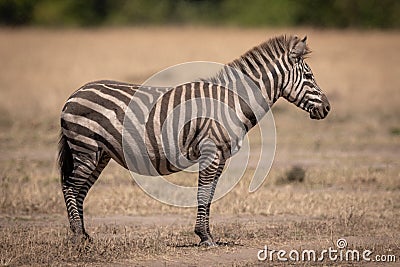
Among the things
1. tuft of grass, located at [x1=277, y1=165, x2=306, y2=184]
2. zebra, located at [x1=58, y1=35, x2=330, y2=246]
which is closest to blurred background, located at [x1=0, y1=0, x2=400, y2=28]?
tuft of grass, located at [x1=277, y1=165, x2=306, y2=184]

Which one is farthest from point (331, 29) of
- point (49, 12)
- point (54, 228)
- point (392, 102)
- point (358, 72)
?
point (54, 228)

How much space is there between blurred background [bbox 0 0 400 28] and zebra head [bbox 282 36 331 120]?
24.3 m

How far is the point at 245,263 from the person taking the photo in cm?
730

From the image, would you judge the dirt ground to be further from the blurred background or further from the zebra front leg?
→ the blurred background

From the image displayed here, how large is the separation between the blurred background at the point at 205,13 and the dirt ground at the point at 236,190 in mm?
9746

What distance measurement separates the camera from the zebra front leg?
8016 mm

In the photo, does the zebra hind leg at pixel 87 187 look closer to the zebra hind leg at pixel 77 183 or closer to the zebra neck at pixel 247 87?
the zebra hind leg at pixel 77 183

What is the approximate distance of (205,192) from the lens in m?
8.10

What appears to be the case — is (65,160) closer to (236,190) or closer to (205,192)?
(205,192)

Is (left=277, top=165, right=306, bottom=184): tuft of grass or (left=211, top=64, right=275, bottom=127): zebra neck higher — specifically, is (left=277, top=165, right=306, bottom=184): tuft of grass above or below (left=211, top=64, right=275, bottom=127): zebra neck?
below

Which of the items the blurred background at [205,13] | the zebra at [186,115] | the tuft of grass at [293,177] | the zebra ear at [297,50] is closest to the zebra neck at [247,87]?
the zebra at [186,115]

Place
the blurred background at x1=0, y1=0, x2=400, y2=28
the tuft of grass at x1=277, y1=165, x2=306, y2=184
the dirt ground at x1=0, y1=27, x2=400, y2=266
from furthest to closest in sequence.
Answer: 1. the blurred background at x1=0, y1=0, x2=400, y2=28
2. the tuft of grass at x1=277, y1=165, x2=306, y2=184
3. the dirt ground at x1=0, y1=27, x2=400, y2=266

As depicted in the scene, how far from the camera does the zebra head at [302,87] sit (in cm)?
841

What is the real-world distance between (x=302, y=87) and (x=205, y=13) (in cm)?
3680
